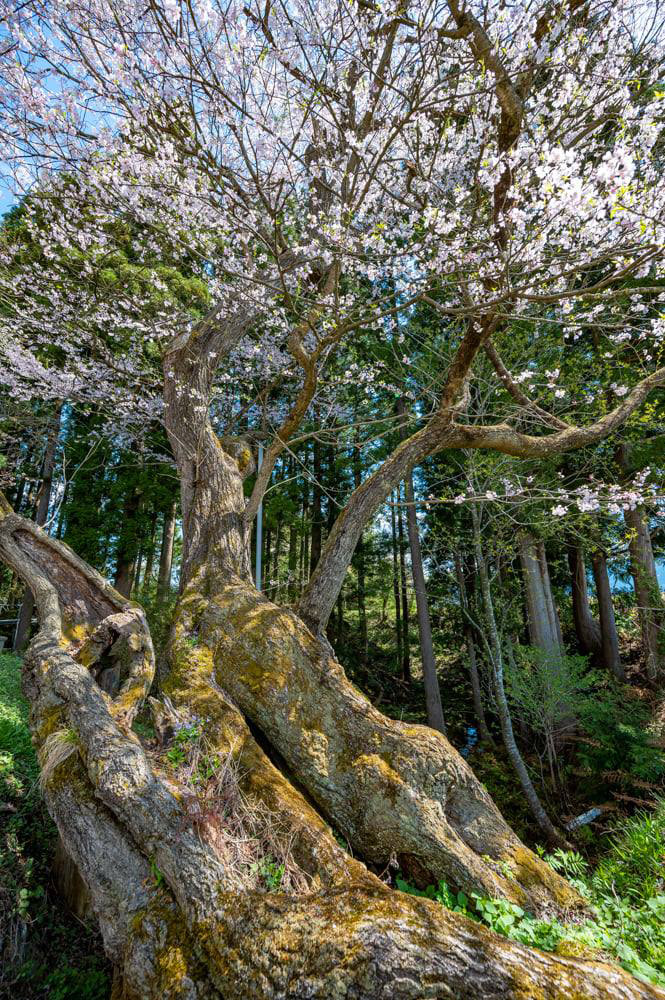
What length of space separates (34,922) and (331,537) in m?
3.33

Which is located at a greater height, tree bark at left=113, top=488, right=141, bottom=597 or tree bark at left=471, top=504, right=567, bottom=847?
tree bark at left=113, top=488, right=141, bottom=597

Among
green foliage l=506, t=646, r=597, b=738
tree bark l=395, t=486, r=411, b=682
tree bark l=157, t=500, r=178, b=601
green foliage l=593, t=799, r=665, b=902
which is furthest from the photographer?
tree bark l=395, t=486, r=411, b=682

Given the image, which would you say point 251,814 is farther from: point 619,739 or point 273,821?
point 619,739

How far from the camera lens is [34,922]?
278 centimetres

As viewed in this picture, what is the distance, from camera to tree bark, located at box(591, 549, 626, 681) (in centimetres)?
892

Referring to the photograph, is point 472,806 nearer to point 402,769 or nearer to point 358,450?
point 402,769

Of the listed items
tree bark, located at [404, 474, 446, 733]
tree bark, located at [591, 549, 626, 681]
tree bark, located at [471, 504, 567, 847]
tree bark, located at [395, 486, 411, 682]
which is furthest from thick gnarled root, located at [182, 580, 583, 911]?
tree bark, located at [395, 486, 411, 682]

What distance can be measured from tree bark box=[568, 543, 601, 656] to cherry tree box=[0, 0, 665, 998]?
7.18 metres

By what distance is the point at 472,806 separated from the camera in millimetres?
3143

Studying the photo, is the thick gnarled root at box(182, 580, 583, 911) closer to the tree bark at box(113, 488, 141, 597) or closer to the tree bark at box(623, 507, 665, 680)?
the tree bark at box(623, 507, 665, 680)

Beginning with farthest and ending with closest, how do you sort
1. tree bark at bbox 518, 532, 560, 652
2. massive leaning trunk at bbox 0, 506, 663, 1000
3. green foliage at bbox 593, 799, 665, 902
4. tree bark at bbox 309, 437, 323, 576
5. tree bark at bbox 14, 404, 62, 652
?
tree bark at bbox 309, 437, 323, 576
tree bark at bbox 14, 404, 62, 652
tree bark at bbox 518, 532, 560, 652
green foliage at bbox 593, 799, 665, 902
massive leaning trunk at bbox 0, 506, 663, 1000

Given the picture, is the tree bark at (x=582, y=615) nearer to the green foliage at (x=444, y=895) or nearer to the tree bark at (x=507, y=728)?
the tree bark at (x=507, y=728)

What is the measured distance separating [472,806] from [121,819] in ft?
7.53

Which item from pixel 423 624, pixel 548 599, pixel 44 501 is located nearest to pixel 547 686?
pixel 423 624
